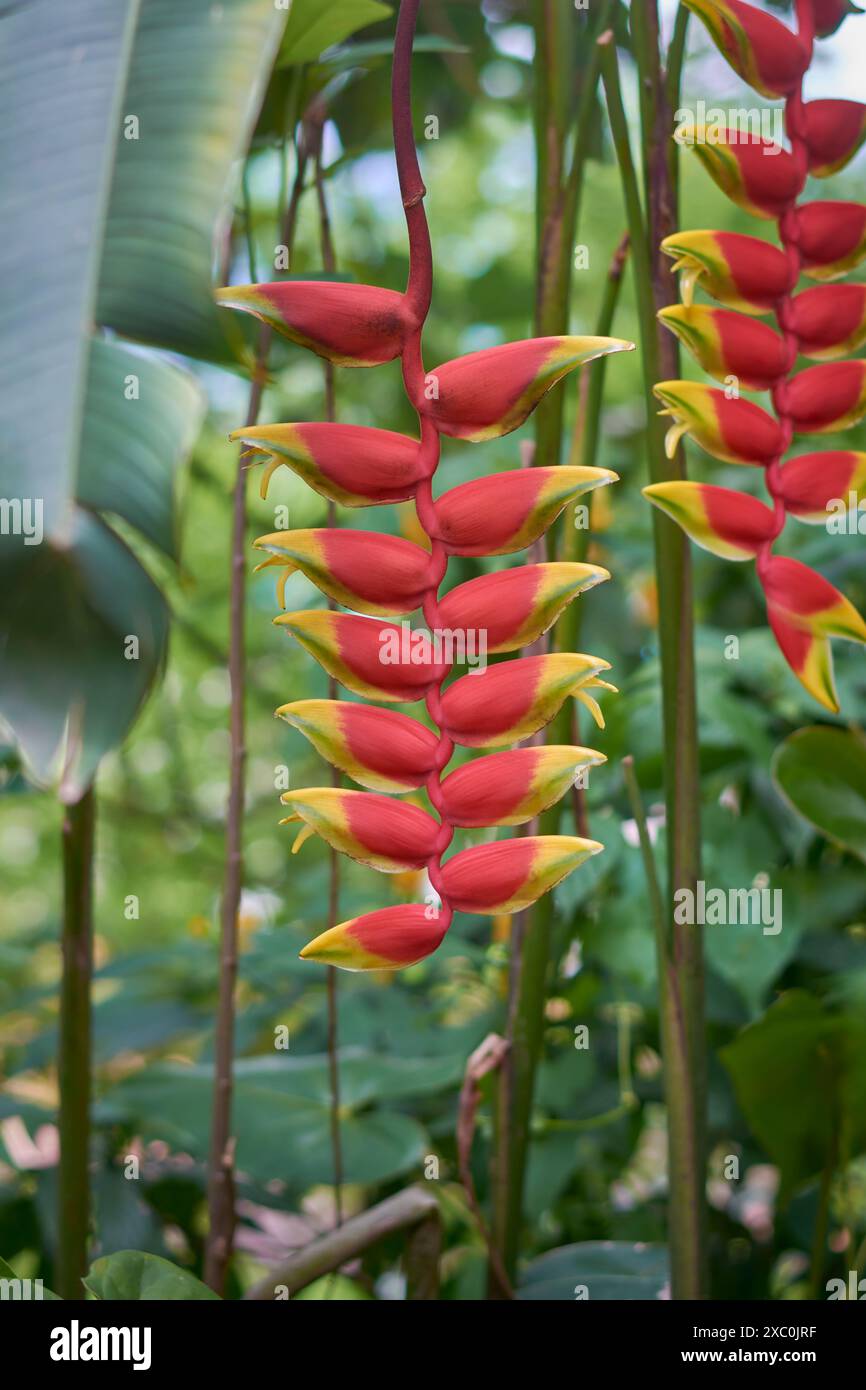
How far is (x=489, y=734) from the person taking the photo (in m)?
0.25

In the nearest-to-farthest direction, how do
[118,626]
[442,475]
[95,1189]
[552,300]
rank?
[118,626], [552,300], [95,1189], [442,475]

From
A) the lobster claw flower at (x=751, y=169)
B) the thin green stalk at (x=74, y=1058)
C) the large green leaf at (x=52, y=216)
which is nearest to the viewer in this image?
the large green leaf at (x=52, y=216)

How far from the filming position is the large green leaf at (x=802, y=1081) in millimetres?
425

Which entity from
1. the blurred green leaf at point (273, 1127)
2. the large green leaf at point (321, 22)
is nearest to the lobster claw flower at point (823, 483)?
the large green leaf at point (321, 22)

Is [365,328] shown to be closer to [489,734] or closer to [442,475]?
[489,734]

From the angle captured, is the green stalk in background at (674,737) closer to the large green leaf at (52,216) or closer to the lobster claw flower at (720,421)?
the lobster claw flower at (720,421)

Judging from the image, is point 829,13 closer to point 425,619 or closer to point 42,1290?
point 425,619

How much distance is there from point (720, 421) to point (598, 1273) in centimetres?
34

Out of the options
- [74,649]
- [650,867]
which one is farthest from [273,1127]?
[74,649]

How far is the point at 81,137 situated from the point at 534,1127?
1.69 feet

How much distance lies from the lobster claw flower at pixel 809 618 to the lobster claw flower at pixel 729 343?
0.17 ft
